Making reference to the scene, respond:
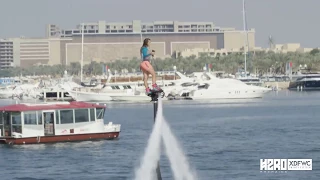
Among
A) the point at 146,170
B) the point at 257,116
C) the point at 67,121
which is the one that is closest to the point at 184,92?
the point at 257,116

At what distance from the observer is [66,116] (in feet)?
180

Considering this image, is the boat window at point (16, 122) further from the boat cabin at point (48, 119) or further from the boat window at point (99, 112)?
the boat window at point (99, 112)

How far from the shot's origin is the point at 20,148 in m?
53.2

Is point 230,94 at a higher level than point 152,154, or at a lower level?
lower

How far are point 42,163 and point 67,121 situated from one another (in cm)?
851

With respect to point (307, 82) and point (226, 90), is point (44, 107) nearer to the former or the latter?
point (226, 90)

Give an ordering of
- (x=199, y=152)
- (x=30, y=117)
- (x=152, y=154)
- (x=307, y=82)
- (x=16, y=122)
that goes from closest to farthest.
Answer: (x=152, y=154)
(x=199, y=152)
(x=30, y=117)
(x=16, y=122)
(x=307, y=82)

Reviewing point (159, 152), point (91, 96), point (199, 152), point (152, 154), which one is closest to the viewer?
point (159, 152)

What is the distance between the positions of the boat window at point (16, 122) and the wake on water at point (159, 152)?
27710 mm
